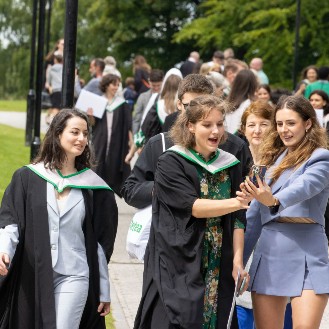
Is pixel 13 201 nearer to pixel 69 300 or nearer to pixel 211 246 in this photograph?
pixel 69 300

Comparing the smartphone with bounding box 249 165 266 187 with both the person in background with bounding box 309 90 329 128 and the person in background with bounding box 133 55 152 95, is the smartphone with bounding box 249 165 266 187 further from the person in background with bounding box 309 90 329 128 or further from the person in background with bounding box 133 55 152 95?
the person in background with bounding box 133 55 152 95

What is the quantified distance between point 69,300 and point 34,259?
0.93ft

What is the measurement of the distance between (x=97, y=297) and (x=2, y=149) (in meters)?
14.1

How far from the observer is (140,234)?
6.73 m

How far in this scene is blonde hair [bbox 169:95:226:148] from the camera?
590cm

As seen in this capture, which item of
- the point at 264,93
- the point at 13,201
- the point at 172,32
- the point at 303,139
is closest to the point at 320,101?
the point at 264,93

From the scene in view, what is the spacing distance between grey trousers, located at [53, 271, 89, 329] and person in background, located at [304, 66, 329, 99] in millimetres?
10458

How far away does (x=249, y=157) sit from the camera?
6.44 metres

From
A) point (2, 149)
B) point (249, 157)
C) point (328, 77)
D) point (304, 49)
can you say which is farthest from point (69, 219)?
point (304, 49)

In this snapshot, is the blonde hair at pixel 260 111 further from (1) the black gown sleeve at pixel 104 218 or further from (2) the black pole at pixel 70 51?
(1) the black gown sleeve at pixel 104 218

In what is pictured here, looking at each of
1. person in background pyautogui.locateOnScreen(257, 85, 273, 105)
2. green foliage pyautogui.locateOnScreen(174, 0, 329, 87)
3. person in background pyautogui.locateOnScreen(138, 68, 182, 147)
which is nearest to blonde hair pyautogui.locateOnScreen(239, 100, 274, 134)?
person in background pyautogui.locateOnScreen(138, 68, 182, 147)

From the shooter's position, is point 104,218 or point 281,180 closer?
point 104,218

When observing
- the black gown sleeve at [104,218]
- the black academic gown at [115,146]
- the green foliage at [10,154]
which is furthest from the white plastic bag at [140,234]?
the green foliage at [10,154]

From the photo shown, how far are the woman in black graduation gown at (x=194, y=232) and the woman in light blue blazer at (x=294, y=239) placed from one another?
1.22 ft
